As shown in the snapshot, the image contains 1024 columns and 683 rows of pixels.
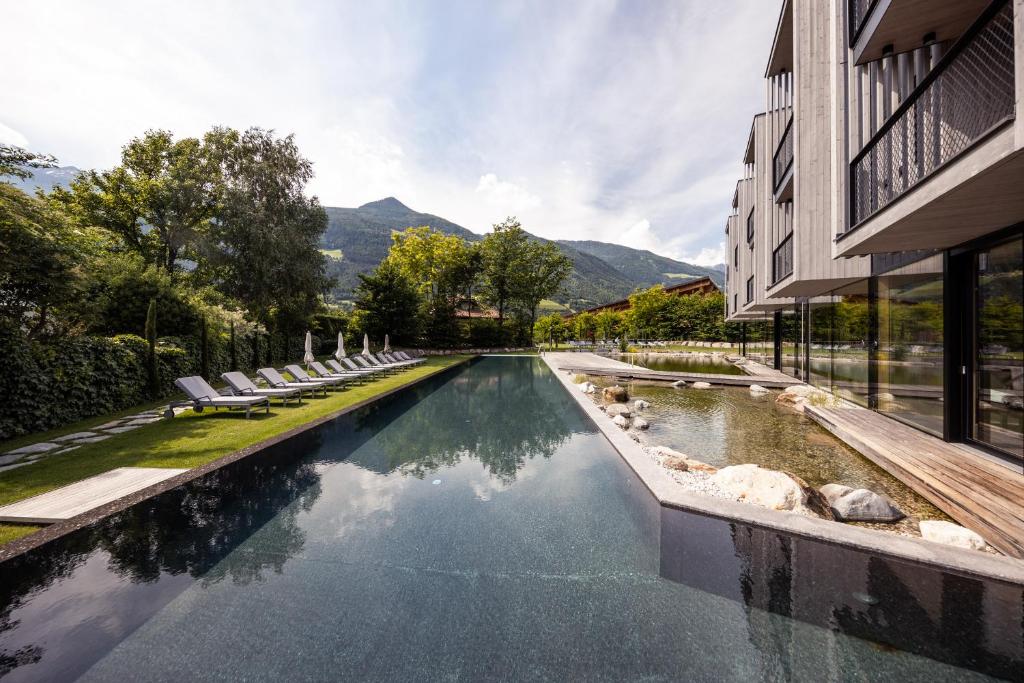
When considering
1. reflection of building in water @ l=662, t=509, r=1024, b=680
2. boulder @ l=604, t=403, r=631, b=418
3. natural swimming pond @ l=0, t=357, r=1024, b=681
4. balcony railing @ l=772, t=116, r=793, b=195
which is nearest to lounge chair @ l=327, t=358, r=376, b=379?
boulder @ l=604, t=403, r=631, b=418

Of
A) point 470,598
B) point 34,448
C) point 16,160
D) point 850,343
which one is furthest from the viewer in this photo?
point 850,343

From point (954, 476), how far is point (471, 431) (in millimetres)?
6676

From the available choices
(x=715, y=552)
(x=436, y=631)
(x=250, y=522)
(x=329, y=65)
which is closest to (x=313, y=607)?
(x=436, y=631)

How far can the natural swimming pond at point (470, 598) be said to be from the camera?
2.30m

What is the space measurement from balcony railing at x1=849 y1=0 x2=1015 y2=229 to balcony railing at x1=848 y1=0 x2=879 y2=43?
6.38 feet

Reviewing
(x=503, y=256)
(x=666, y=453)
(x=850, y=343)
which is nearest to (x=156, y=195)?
(x=503, y=256)

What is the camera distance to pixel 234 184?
22203 mm

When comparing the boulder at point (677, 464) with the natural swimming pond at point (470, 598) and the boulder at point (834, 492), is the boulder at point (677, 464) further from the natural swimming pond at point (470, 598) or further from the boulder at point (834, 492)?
the boulder at point (834, 492)

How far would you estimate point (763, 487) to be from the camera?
4328mm

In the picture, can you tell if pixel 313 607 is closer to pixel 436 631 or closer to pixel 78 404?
pixel 436 631

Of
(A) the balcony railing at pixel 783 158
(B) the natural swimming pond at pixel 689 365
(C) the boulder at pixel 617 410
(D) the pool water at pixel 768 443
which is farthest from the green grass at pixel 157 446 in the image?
(B) the natural swimming pond at pixel 689 365

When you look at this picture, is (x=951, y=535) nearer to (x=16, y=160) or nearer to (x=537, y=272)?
(x=16, y=160)

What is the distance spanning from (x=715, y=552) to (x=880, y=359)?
7891mm

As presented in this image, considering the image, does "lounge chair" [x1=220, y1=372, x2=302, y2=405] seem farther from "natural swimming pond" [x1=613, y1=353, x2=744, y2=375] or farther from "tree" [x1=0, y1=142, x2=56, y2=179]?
"natural swimming pond" [x1=613, y1=353, x2=744, y2=375]
